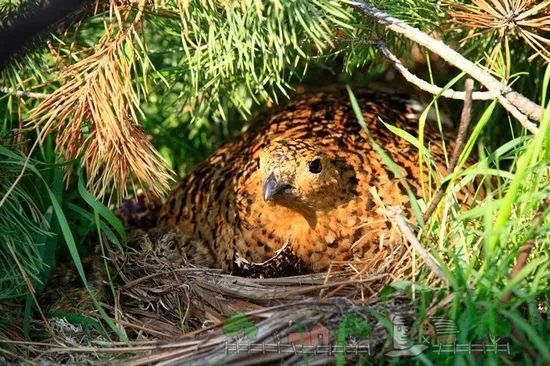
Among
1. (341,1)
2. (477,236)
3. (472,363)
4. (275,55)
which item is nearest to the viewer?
(472,363)

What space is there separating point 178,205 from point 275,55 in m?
1.01

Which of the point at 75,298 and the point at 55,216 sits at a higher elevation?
the point at 55,216

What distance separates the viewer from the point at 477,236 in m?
2.68

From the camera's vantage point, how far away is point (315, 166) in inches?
124

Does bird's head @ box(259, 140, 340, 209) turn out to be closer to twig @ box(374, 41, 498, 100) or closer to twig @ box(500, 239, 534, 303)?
twig @ box(374, 41, 498, 100)

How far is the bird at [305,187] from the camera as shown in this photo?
3.18m

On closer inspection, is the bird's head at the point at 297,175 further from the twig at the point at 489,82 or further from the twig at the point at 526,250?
the twig at the point at 526,250

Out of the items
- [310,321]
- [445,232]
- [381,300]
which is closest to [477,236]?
[445,232]

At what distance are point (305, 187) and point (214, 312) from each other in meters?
0.55

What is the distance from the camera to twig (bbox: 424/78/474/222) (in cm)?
248

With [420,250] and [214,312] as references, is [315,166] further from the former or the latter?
[420,250]

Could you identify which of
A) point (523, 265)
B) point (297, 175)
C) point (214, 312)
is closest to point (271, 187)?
point (297, 175)

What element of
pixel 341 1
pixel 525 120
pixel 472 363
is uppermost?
pixel 341 1

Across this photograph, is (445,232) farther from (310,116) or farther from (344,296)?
(310,116)
